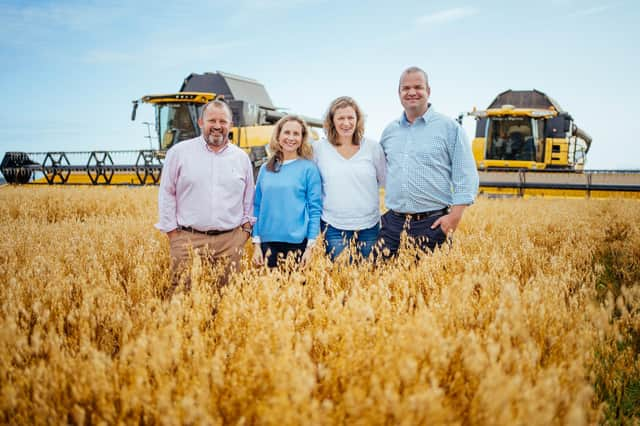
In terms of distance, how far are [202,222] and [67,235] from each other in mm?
2714

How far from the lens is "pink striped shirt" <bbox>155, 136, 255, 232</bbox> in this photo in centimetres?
304

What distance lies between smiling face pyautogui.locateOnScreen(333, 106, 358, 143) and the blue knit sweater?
1.10ft

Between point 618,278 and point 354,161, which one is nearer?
point 354,161

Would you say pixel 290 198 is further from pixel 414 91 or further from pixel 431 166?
pixel 414 91

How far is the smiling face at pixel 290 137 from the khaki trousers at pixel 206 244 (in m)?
0.73

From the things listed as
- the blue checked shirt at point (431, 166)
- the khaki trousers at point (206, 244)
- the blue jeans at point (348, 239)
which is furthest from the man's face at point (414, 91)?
the khaki trousers at point (206, 244)

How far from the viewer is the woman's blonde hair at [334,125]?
3229mm

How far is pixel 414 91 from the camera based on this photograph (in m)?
3.27

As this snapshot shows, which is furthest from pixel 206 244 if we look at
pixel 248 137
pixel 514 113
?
pixel 514 113

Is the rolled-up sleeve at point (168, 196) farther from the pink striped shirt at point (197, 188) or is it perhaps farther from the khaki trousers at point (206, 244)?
the khaki trousers at point (206, 244)

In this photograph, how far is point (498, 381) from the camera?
4.15 feet

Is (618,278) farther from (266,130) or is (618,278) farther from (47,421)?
(266,130)

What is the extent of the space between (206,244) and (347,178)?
1140 millimetres

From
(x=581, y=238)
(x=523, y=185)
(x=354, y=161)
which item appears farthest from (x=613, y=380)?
(x=523, y=185)
